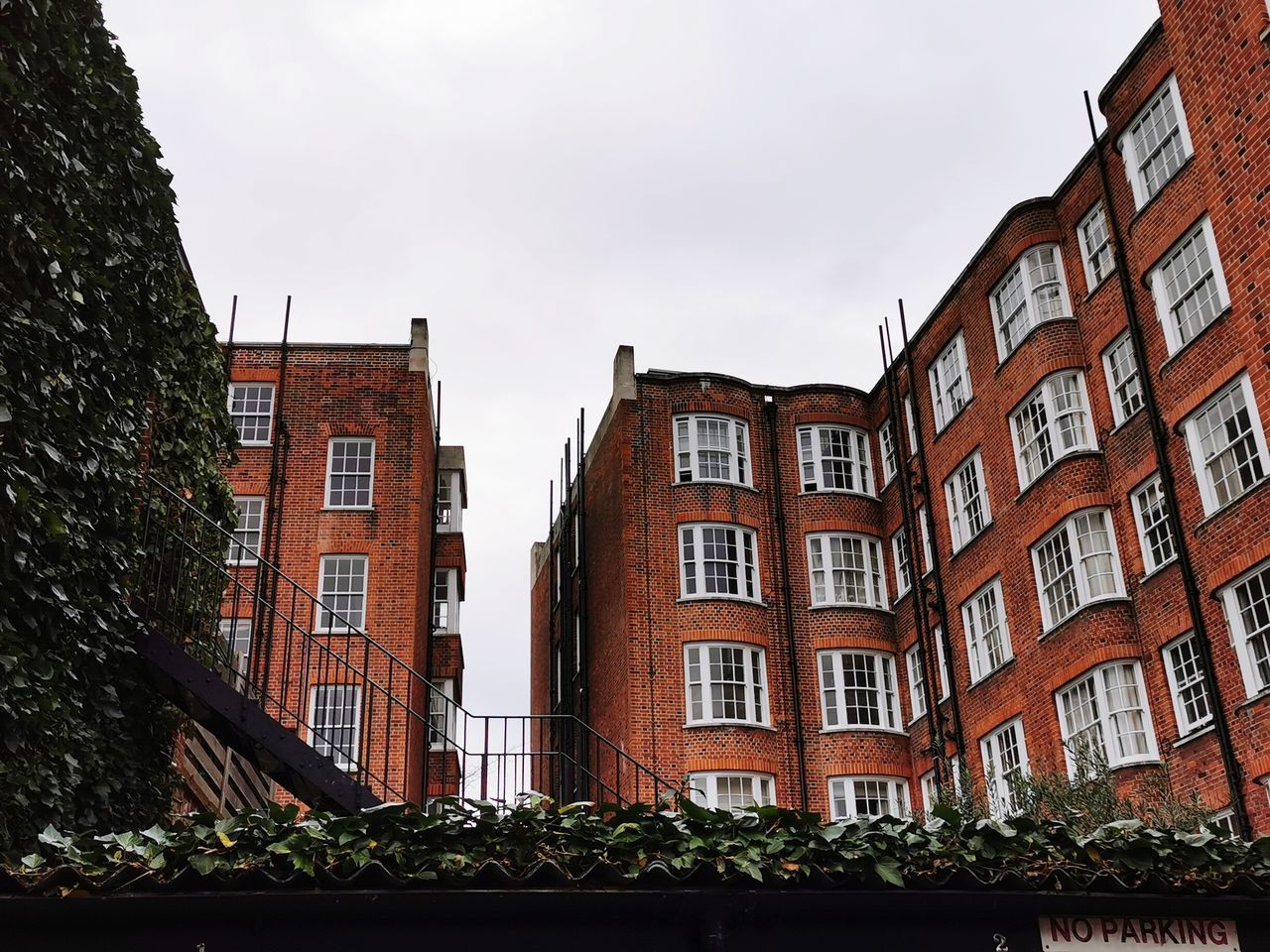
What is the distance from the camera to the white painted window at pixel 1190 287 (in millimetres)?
21047

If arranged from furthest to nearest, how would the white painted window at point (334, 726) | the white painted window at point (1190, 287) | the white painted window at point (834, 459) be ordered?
the white painted window at point (834, 459) → the white painted window at point (1190, 287) → the white painted window at point (334, 726)

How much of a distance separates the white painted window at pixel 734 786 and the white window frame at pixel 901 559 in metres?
5.87

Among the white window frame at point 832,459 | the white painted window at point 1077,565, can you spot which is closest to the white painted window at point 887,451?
the white window frame at point 832,459

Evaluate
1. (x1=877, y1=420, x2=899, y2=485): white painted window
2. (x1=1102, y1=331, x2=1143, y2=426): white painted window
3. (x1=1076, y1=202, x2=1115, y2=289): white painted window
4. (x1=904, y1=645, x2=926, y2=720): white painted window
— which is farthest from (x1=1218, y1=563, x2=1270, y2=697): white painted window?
(x1=877, y1=420, x2=899, y2=485): white painted window

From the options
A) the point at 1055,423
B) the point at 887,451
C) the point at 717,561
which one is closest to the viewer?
the point at 1055,423

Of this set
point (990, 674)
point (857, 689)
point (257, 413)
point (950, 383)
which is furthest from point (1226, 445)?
point (257, 413)

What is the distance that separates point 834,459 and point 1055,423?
9.26m

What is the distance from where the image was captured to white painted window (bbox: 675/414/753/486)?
3284 cm

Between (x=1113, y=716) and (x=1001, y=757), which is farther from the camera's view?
(x=1001, y=757)

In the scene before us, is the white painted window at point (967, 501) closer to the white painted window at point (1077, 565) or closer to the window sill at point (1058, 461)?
the window sill at point (1058, 461)

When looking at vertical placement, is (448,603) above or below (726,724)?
above

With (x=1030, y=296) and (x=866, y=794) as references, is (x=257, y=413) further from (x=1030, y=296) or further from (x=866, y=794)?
(x=1030, y=296)

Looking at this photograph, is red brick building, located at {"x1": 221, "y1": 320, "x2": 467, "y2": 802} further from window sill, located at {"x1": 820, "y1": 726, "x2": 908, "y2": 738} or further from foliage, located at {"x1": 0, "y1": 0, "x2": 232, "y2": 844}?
foliage, located at {"x1": 0, "y1": 0, "x2": 232, "y2": 844}

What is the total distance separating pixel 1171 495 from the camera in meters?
21.3
